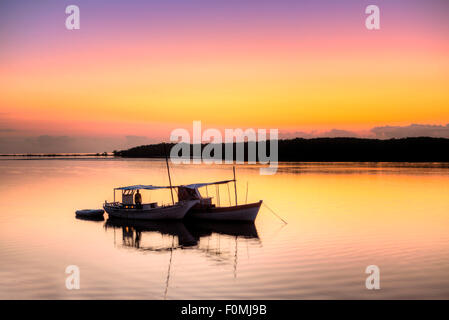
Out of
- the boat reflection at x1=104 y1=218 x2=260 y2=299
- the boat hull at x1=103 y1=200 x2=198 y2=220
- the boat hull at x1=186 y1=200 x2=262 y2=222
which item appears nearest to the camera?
the boat reflection at x1=104 y1=218 x2=260 y2=299

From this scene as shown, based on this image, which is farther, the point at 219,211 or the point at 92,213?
the point at 92,213

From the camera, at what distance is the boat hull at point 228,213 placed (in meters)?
33.3

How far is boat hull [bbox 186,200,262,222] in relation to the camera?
33312mm

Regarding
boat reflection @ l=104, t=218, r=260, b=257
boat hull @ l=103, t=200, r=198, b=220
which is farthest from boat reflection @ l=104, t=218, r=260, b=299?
boat hull @ l=103, t=200, r=198, b=220

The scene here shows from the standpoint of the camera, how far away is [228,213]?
33.7 m

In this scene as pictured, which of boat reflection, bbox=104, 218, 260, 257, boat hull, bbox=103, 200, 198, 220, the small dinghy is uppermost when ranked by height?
boat hull, bbox=103, 200, 198, 220

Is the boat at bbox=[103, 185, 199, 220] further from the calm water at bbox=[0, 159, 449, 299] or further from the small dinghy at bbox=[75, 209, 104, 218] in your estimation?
the small dinghy at bbox=[75, 209, 104, 218]

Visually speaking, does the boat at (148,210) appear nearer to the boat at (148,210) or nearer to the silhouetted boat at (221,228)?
the boat at (148,210)

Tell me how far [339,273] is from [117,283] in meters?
9.85

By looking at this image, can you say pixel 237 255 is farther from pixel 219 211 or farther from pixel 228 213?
pixel 219 211

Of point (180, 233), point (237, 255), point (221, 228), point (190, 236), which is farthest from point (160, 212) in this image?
point (237, 255)
